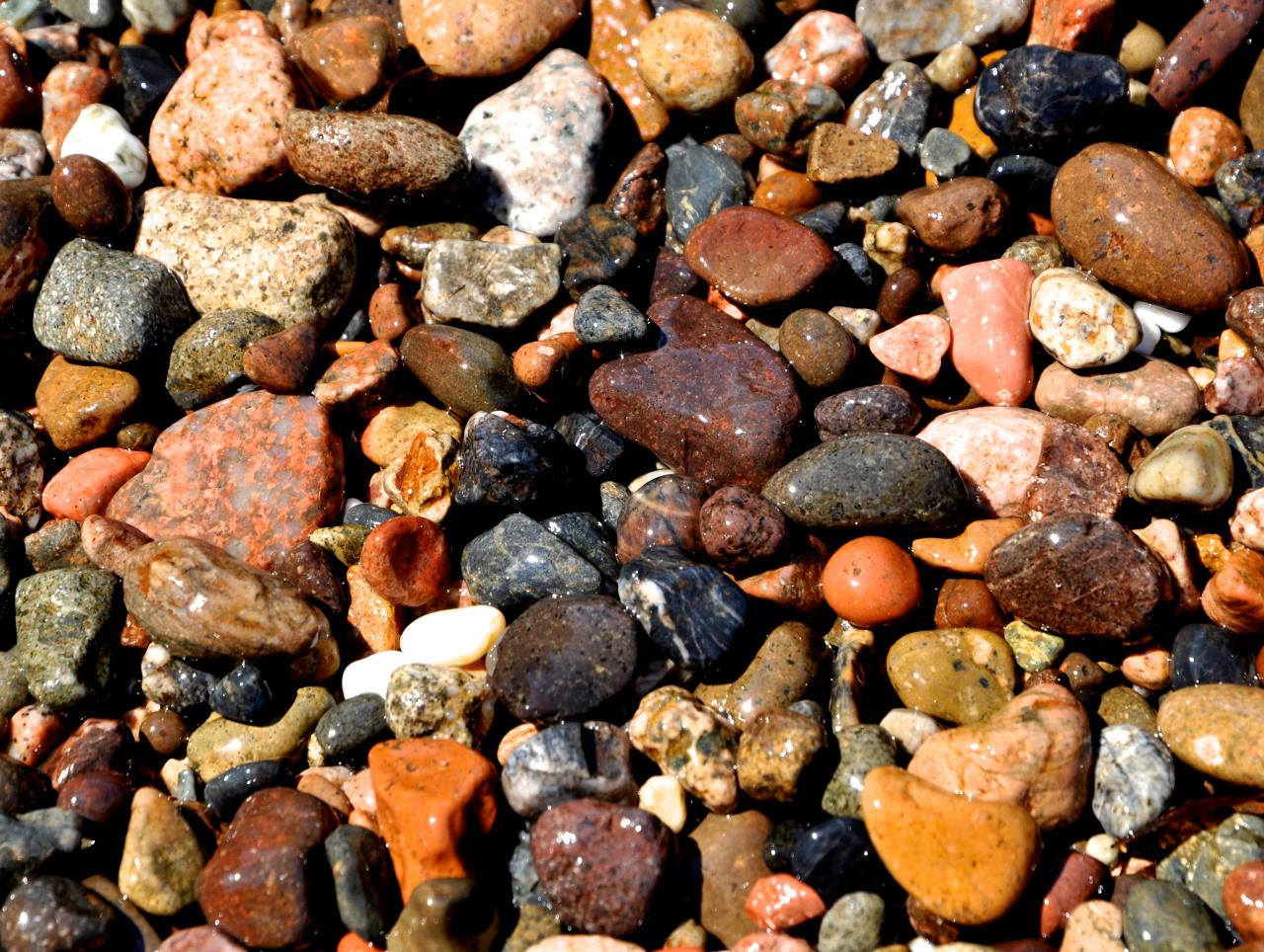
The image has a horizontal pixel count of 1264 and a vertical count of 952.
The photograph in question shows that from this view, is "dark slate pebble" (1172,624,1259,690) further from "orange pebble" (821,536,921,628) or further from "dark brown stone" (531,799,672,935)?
"dark brown stone" (531,799,672,935)

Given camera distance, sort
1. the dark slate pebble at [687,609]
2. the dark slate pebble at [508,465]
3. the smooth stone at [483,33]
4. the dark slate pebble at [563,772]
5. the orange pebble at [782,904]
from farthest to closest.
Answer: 1. the smooth stone at [483,33]
2. the dark slate pebble at [508,465]
3. the dark slate pebble at [687,609]
4. the dark slate pebble at [563,772]
5. the orange pebble at [782,904]

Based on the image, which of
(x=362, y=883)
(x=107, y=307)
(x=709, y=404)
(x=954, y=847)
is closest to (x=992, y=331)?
(x=709, y=404)

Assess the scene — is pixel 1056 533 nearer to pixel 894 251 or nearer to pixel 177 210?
pixel 894 251

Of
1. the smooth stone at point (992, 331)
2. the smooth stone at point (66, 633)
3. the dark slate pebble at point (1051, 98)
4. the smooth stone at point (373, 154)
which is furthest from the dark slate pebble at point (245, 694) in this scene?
the dark slate pebble at point (1051, 98)

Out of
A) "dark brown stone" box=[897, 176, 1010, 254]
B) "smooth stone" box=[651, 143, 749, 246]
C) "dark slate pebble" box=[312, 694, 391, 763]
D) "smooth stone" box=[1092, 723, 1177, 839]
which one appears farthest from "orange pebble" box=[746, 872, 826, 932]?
"smooth stone" box=[651, 143, 749, 246]

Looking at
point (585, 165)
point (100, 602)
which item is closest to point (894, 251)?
point (585, 165)

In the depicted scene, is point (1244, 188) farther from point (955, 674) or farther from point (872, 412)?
point (955, 674)

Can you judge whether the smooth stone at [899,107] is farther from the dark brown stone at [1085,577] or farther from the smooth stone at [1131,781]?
the smooth stone at [1131,781]
